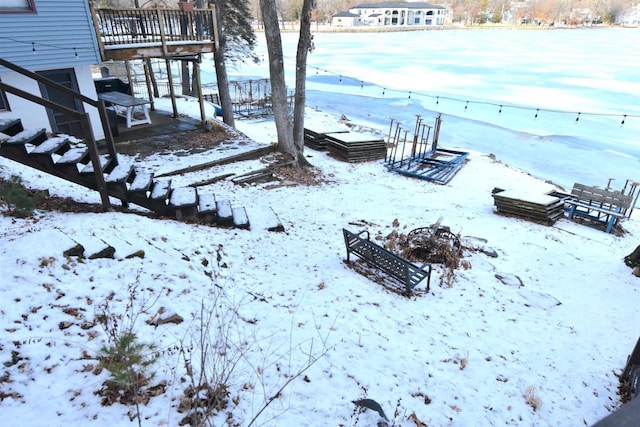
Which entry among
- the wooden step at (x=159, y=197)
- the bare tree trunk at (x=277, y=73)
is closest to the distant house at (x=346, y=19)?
the bare tree trunk at (x=277, y=73)

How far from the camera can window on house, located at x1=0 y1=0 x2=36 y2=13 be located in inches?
363

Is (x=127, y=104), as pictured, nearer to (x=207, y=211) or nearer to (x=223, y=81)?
(x=223, y=81)

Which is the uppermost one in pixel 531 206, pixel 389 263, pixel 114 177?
pixel 114 177

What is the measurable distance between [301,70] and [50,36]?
7146 mm

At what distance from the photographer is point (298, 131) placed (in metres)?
13.9

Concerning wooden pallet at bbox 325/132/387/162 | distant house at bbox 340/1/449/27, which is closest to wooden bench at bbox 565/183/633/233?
wooden pallet at bbox 325/132/387/162

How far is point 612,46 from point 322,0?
79319mm

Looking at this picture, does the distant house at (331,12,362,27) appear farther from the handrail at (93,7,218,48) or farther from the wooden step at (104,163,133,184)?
the wooden step at (104,163,133,184)

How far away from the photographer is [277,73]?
1239cm

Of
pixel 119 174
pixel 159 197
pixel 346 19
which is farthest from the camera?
pixel 346 19

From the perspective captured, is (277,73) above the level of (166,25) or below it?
below

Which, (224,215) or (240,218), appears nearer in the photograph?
(224,215)

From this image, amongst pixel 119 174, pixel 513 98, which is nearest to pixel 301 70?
pixel 119 174

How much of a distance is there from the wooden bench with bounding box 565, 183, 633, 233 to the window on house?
16.9 metres
